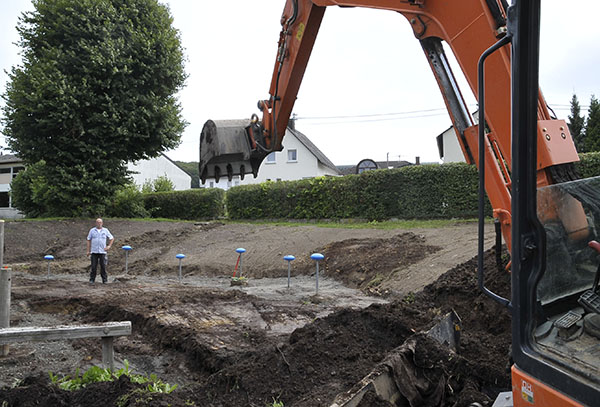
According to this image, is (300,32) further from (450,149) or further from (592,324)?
(450,149)

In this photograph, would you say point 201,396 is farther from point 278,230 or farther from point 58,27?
point 58,27

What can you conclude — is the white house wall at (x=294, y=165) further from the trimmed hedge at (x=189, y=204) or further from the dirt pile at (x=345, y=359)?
the dirt pile at (x=345, y=359)

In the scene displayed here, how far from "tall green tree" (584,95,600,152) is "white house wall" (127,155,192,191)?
43608 millimetres

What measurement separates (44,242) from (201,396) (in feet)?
57.2

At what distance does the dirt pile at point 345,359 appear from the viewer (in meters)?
3.55

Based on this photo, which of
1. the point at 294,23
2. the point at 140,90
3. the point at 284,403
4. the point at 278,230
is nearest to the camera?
the point at 284,403

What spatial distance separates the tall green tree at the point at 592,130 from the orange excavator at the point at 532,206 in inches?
6.9

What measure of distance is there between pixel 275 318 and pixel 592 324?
6197 mm

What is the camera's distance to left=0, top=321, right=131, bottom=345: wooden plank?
4848 mm

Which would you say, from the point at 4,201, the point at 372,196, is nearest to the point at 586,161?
the point at 372,196

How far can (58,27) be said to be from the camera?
69.5ft

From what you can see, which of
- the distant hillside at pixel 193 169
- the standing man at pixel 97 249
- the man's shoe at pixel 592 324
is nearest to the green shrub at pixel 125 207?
the standing man at pixel 97 249

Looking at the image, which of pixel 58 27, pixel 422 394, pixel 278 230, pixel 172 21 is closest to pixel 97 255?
pixel 278 230

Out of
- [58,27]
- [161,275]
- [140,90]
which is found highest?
[58,27]
